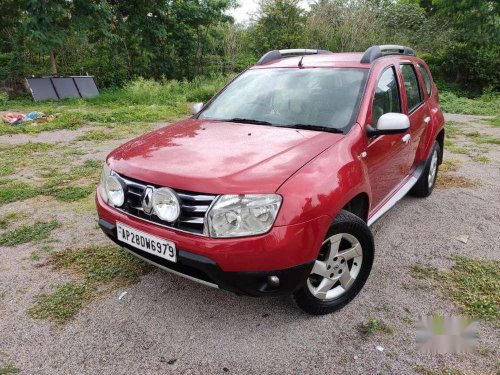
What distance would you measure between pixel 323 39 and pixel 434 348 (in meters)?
20.1

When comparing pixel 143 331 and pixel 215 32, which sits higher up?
pixel 215 32

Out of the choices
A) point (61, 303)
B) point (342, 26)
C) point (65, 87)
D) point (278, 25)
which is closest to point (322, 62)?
point (61, 303)

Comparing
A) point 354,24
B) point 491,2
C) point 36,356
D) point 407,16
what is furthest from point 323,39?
point 36,356

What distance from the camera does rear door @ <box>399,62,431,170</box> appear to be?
3620 millimetres

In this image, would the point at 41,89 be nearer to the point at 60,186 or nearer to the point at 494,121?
the point at 60,186

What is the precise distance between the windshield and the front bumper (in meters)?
1.14

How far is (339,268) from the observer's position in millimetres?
2502

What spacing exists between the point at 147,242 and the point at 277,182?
2.78 feet

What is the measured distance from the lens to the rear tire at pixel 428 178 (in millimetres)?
4250

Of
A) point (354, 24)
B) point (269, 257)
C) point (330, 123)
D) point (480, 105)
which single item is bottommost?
point (480, 105)

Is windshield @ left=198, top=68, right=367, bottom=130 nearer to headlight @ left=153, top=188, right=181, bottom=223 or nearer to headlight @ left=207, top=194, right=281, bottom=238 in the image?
headlight @ left=207, top=194, right=281, bottom=238

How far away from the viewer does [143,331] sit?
7.84 feet

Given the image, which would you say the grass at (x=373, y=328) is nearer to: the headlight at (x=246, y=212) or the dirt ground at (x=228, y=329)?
the dirt ground at (x=228, y=329)

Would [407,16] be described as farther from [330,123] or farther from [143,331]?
[143,331]
